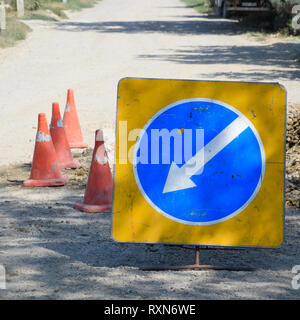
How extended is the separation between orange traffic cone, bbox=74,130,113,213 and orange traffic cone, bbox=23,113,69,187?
0.82 m

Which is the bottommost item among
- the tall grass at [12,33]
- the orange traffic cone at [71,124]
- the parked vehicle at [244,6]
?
the tall grass at [12,33]

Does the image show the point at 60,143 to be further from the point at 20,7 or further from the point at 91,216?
the point at 20,7

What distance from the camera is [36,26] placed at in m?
28.1

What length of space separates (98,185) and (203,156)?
1.70m

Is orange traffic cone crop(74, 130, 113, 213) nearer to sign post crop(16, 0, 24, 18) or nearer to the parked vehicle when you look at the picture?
the parked vehicle

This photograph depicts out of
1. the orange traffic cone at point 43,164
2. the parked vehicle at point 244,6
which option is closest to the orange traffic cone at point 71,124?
the orange traffic cone at point 43,164

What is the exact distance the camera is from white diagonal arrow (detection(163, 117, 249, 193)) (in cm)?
392

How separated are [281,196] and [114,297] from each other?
1163mm

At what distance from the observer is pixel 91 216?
5.25m

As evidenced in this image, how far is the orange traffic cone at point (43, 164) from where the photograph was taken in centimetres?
620

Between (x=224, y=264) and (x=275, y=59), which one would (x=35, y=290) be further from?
(x=275, y=59)

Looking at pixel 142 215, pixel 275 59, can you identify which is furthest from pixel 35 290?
pixel 275 59

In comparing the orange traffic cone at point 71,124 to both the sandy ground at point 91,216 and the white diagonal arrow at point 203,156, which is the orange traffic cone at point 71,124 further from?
the white diagonal arrow at point 203,156

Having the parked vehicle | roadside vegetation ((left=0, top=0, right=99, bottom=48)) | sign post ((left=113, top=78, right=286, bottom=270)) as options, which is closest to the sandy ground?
sign post ((left=113, top=78, right=286, bottom=270))
